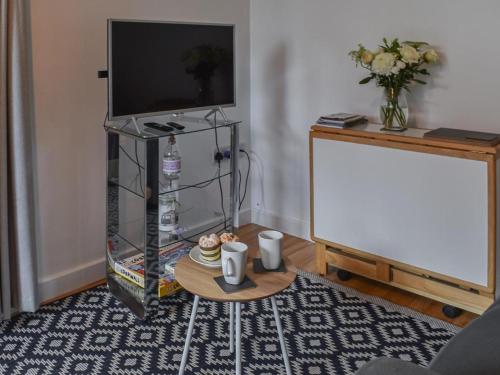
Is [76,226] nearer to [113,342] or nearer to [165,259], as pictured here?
[165,259]

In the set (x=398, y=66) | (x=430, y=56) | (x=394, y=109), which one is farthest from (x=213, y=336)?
(x=430, y=56)

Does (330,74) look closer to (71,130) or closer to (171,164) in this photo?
(171,164)

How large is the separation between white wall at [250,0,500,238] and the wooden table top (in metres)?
1.39

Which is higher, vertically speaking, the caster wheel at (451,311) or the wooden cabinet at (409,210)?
the wooden cabinet at (409,210)

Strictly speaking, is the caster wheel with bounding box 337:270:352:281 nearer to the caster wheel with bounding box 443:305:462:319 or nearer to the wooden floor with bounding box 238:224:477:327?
the wooden floor with bounding box 238:224:477:327

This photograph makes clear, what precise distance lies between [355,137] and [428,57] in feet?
1.73

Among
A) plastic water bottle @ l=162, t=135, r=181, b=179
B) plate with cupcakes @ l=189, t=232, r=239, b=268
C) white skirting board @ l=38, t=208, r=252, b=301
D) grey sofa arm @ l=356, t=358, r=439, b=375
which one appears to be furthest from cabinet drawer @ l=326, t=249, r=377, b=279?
grey sofa arm @ l=356, t=358, r=439, b=375

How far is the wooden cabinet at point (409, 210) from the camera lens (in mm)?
2383

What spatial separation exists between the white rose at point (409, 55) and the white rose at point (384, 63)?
49 mm

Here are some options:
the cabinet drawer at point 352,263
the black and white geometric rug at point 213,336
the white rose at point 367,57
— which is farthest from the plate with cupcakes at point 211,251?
the white rose at point 367,57

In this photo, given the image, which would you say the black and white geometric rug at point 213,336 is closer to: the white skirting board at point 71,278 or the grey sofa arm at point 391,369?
the white skirting board at point 71,278

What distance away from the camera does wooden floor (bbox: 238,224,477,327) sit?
2.60 m

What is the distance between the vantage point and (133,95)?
2445 mm

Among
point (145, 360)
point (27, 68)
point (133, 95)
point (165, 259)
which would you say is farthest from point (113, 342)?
point (27, 68)
